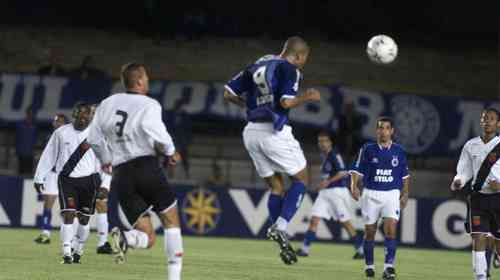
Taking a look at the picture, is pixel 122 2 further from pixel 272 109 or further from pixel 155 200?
pixel 155 200

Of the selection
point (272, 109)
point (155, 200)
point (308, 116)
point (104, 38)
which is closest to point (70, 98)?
point (104, 38)

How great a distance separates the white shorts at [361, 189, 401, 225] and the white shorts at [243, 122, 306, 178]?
2.49 metres

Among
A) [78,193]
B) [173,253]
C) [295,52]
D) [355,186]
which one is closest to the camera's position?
[173,253]

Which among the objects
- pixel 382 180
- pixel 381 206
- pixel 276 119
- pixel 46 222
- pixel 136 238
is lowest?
pixel 136 238

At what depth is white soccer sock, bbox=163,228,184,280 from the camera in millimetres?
10383

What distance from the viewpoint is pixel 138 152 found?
10.6 meters

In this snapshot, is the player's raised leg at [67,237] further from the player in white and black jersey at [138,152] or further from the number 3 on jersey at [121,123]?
the number 3 on jersey at [121,123]

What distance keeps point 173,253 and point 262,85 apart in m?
2.75

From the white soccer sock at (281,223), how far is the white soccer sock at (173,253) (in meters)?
2.11

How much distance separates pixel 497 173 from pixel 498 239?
79cm

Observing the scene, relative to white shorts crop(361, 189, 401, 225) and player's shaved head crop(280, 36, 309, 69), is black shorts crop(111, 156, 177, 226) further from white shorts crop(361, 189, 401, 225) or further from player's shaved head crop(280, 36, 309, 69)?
white shorts crop(361, 189, 401, 225)

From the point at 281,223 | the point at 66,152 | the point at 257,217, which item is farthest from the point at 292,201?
the point at 257,217

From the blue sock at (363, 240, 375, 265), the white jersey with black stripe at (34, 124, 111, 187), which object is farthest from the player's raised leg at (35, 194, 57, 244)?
the blue sock at (363, 240, 375, 265)

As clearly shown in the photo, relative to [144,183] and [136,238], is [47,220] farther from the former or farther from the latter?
[144,183]
